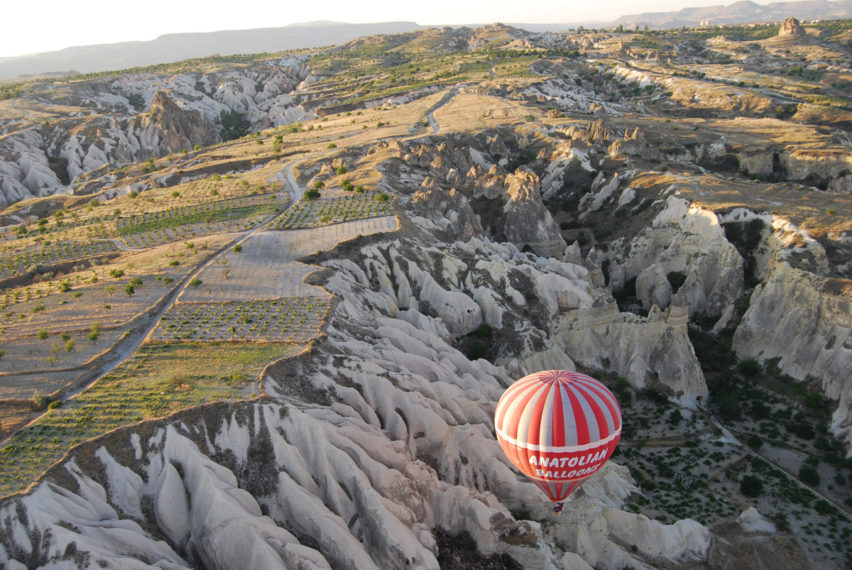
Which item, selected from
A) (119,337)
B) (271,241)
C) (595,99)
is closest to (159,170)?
(271,241)

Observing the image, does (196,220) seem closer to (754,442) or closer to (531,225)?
(531,225)

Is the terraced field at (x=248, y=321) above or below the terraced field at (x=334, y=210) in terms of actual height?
below

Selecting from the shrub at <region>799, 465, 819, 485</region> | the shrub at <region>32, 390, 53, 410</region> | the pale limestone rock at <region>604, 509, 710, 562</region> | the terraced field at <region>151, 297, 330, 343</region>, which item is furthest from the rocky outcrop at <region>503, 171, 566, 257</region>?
the shrub at <region>32, 390, 53, 410</region>

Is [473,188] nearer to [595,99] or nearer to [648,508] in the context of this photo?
[648,508]

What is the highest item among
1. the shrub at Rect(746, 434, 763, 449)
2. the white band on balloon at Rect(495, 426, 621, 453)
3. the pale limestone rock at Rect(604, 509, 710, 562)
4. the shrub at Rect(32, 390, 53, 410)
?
the shrub at Rect(32, 390, 53, 410)

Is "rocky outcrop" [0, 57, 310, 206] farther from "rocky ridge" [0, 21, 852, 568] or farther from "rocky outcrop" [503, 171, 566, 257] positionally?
"rocky outcrop" [503, 171, 566, 257]

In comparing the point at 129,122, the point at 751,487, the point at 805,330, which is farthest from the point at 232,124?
the point at 751,487

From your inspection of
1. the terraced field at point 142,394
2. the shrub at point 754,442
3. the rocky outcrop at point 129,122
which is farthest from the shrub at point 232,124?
the shrub at point 754,442

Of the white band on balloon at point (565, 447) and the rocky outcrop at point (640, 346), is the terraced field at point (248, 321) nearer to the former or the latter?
the white band on balloon at point (565, 447)

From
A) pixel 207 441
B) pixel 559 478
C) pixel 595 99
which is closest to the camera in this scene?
pixel 207 441
